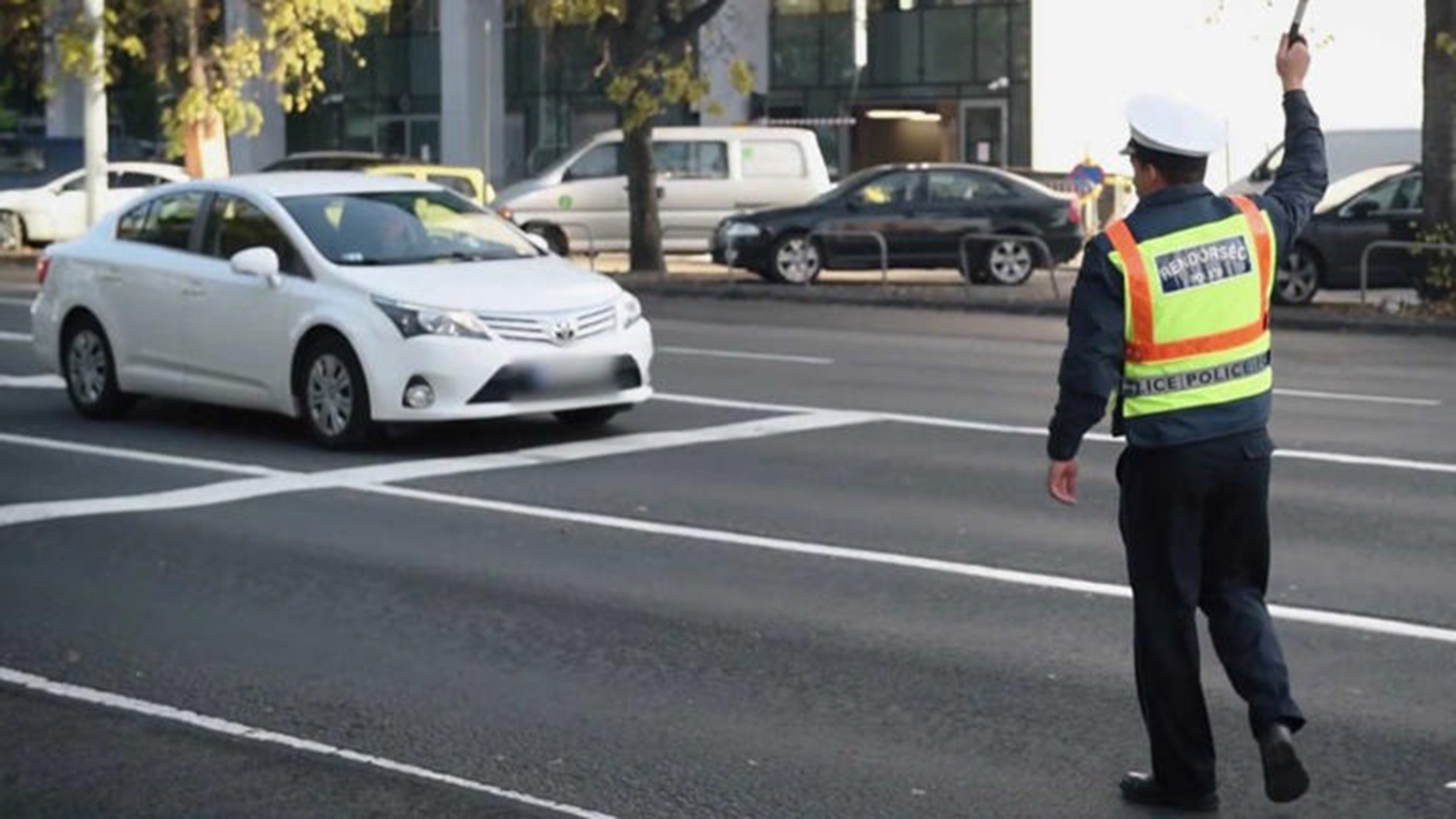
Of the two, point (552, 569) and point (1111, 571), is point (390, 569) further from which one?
point (1111, 571)

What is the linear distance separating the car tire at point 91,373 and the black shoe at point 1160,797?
10.1m

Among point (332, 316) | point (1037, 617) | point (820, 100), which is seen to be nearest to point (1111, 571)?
point (1037, 617)

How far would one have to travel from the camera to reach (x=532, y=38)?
2147 inches

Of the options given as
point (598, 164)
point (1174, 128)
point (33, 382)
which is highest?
point (1174, 128)

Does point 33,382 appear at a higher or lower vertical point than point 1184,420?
lower

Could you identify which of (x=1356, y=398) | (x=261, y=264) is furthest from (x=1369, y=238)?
(x=261, y=264)

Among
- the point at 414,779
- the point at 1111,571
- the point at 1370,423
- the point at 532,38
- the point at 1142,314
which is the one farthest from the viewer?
the point at 532,38

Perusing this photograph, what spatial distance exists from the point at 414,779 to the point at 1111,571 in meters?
Answer: 4.00

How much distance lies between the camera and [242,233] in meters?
15.2

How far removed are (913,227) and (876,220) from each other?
1.46 feet

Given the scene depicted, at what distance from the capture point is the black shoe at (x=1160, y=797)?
6707mm

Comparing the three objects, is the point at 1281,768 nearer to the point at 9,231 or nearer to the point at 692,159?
the point at 692,159

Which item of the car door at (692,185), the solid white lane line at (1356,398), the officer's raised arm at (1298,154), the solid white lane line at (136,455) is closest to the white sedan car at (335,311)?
the solid white lane line at (136,455)

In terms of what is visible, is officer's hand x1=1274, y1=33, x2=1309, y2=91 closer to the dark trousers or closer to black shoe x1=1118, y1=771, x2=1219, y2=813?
the dark trousers
